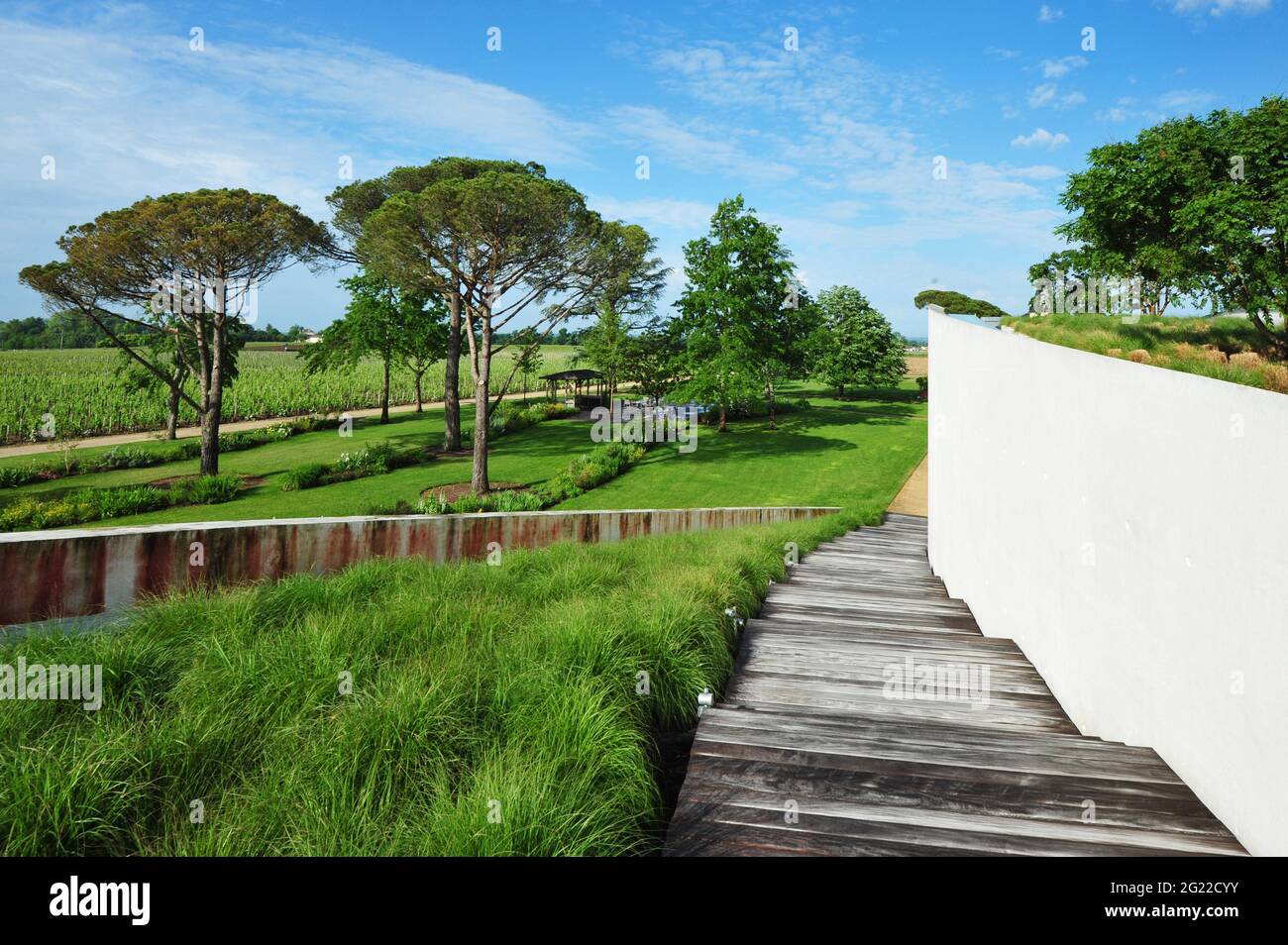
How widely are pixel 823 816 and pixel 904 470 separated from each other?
20.0m

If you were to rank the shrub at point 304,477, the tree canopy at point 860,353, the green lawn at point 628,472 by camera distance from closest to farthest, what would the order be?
the green lawn at point 628,472, the shrub at point 304,477, the tree canopy at point 860,353

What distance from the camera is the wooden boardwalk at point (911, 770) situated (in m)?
2.16

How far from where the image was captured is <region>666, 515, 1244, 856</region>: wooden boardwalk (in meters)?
2.16

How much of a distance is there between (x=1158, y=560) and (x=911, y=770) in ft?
4.41

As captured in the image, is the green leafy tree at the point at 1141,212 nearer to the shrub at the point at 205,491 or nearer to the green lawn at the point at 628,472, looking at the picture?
the green lawn at the point at 628,472

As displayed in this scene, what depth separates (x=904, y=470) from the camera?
67.9 feet

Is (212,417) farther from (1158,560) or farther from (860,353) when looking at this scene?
(860,353)

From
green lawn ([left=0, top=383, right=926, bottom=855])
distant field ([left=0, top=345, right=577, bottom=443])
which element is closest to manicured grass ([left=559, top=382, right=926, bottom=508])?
green lawn ([left=0, top=383, right=926, bottom=855])

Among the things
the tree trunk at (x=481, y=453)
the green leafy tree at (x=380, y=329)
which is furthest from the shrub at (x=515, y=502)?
the green leafy tree at (x=380, y=329)

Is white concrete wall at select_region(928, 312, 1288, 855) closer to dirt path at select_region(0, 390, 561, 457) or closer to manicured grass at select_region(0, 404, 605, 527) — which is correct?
manicured grass at select_region(0, 404, 605, 527)

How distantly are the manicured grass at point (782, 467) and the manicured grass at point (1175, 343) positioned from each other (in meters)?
6.56

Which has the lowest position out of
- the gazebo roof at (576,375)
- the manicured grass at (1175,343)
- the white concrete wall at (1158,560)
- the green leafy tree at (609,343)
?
the white concrete wall at (1158,560)
